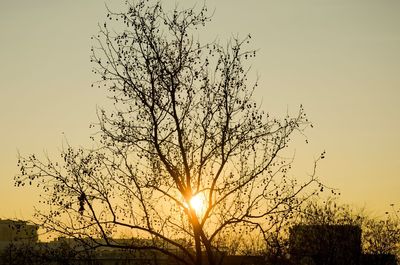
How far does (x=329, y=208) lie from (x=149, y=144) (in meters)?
32.9

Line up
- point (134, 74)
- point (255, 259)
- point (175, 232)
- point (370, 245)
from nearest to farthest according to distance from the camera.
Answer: point (134, 74), point (175, 232), point (255, 259), point (370, 245)

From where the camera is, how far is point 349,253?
Answer: 48625 mm

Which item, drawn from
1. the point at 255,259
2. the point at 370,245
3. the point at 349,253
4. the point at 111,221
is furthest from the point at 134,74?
the point at 370,245

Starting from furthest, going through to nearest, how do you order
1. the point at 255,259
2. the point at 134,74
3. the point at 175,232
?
the point at 255,259, the point at 175,232, the point at 134,74

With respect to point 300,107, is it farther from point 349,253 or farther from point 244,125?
point 349,253

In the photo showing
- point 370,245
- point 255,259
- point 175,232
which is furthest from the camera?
point 370,245

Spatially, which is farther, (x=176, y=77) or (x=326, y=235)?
(x=326, y=235)

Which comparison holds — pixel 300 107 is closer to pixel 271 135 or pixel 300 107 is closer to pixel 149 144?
pixel 271 135

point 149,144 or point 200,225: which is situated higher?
point 149,144

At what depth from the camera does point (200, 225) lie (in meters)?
19.9

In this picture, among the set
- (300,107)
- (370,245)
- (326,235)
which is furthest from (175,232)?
(370,245)

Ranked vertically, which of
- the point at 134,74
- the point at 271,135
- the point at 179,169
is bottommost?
the point at 179,169

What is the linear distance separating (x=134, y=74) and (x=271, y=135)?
5.05 m

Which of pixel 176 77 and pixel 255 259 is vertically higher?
pixel 176 77
